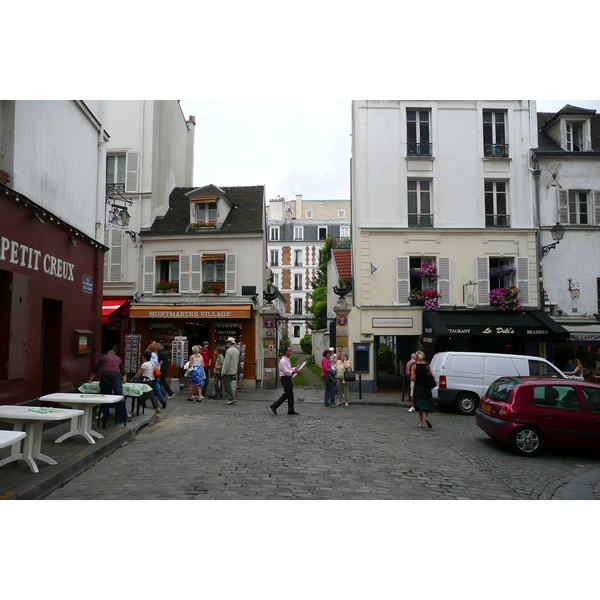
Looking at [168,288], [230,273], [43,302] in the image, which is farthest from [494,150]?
[43,302]

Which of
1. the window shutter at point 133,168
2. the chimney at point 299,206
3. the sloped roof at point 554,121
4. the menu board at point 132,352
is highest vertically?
the chimney at point 299,206

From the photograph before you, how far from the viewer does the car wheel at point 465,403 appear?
44.7ft

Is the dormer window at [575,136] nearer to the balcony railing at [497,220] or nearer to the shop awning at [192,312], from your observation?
the balcony railing at [497,220]

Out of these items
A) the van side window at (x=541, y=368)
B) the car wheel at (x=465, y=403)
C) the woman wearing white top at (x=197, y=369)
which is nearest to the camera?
the car wheel at (x=465, y=403)

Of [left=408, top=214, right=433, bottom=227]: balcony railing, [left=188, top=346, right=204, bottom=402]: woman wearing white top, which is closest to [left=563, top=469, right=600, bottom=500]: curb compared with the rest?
[left=188, top=346, right=204, bottom=402]: woman wearing white top

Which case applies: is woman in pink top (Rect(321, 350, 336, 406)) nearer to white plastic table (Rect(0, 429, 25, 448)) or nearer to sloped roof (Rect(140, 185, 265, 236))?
sloped roof (Rect(140, 185, 265, 236))

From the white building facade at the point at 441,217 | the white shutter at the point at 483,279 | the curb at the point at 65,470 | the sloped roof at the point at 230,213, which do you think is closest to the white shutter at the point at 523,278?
the white building facade at the point at 441,217

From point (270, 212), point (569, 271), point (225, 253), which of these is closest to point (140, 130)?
point (225, 253)

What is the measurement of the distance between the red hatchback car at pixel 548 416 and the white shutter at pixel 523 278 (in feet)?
34.8

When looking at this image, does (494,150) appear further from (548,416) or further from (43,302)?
(43,302)

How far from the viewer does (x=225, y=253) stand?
2105 cm

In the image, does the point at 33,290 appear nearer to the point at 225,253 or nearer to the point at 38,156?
the point at 38,156

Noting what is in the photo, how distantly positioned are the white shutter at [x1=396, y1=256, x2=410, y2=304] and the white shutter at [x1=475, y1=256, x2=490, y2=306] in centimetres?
261

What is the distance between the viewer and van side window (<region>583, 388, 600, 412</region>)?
860 centimetres
